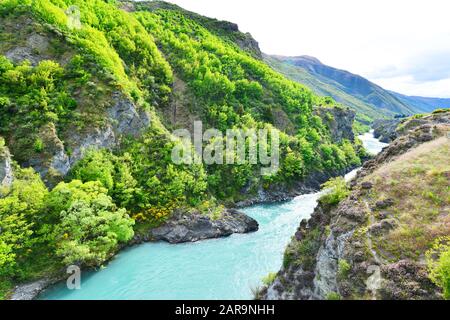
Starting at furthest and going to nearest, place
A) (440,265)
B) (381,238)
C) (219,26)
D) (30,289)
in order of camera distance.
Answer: (219,26) < (30,289) < (381,238) < (440,265)

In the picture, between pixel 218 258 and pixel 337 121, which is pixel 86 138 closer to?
pixel 218 258

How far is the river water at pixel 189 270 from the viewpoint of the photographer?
→ 40688 millimetres

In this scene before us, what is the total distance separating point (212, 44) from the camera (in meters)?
126

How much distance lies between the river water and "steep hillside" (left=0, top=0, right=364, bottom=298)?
2809 millimetres

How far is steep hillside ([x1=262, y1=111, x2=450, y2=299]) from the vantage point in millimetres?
24580

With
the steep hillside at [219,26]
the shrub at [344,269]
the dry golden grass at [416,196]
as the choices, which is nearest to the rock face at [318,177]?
the dry golden grass at [416,196]

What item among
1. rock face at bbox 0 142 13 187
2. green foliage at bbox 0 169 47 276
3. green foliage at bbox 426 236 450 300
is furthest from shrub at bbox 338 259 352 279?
rock face at bbox 0 142 13 187

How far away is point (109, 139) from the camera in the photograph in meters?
63.6

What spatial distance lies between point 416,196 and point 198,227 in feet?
122

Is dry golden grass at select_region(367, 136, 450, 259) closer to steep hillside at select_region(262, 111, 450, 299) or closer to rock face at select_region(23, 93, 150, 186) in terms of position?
steep hillside at select_region(262, 111, 450, 299)

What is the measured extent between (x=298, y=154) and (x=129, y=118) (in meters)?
52.1

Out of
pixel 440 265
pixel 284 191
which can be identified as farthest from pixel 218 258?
pixel 284 191
